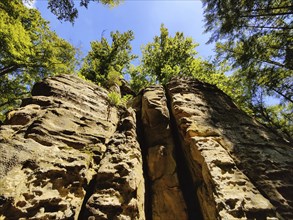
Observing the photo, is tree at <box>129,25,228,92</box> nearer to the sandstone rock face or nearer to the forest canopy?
the forest canopy

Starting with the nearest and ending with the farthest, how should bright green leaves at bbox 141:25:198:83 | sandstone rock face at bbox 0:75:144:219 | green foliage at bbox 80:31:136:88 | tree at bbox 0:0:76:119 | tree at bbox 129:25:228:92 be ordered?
sandstone rock face at bbox 0:75:144:219 → tree at bbox 0:0:76:119 → green foliage at bbox 80:31:136:88 → tree at bbox 129:25:228:92 → bright green leaves at bbox 141:25:198:83

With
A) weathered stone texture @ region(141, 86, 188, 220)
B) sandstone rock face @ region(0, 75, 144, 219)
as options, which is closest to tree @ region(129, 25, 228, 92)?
weathered stone texture @ region(141, 86, 188, 220)

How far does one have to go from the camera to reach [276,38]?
8.88 m

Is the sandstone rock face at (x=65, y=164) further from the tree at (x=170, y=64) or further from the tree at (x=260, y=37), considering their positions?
the tree at (x=170, y=64)

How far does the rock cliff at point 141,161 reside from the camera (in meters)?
3.56

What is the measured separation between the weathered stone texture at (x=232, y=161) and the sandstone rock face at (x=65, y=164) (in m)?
1.35

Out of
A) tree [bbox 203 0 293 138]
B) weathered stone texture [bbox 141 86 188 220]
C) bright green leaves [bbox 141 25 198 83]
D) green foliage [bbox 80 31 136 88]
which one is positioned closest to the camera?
weathered stone texture [bbox 141 86 188 220]

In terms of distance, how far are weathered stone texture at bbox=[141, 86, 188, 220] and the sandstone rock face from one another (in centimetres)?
57

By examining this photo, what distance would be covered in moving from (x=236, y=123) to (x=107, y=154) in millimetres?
3661

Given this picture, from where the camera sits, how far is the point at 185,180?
5.37 meters

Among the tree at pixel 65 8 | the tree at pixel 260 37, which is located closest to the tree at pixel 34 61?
the tree at pixel 65 8

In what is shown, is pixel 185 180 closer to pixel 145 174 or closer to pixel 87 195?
pixel 145 174

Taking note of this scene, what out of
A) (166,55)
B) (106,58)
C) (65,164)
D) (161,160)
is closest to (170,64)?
(166,55)

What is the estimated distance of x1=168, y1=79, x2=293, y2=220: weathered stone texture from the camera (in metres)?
3.65
